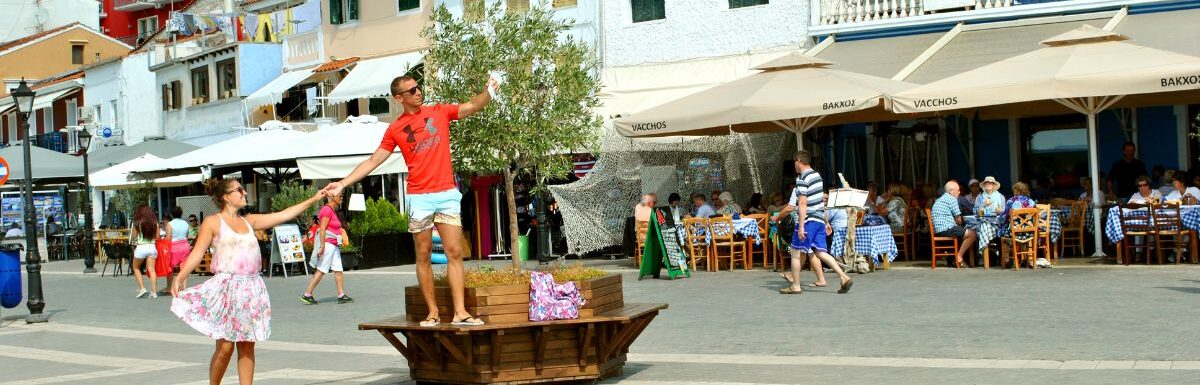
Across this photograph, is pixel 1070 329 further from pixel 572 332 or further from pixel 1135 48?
pixel 1135 48

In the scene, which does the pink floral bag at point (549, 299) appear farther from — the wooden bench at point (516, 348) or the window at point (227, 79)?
the window at point (227, 79)

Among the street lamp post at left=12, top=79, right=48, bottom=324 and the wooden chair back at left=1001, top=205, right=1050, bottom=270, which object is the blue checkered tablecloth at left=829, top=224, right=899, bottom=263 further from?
the street lamp post at left=12, top=79, right=48, bottom=324

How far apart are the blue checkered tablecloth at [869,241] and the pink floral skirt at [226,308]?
10.5 metres

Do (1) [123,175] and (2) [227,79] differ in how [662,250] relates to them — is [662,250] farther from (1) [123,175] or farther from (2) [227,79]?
(2) [227,79]

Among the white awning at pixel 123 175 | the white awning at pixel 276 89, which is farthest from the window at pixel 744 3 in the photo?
the white awning at pixel 276 89

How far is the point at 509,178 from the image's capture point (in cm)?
1708

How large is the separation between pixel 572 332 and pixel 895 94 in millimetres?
10242

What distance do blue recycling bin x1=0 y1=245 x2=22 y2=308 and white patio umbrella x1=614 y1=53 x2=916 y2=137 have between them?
812 cm

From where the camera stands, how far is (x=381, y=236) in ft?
86.9

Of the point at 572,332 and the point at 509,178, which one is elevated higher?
the point at 509,178

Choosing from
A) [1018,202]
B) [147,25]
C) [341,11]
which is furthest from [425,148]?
[147,25]

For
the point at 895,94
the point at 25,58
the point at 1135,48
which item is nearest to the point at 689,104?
the point at 895,94

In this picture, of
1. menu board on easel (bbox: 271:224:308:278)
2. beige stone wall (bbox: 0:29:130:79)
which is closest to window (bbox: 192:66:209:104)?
menu board on easel (bbox: 271:224:308:278)

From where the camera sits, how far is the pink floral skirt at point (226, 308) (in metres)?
9.16
